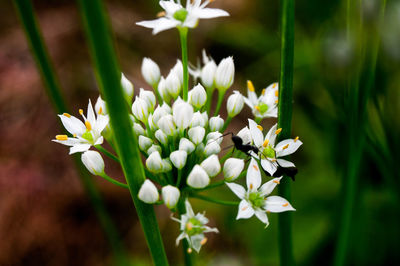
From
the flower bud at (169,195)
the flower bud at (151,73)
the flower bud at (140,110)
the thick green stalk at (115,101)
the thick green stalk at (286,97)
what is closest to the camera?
the thick green stalk at (115,101)

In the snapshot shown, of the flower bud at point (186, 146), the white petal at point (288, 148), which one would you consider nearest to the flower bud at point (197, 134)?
the flower bud at point (186, 146)

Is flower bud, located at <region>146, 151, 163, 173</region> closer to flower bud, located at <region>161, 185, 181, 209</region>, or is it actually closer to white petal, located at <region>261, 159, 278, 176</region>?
flower bud, located at <region>161, 185, 181, 209</region>

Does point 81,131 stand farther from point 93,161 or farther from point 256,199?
point 256,199

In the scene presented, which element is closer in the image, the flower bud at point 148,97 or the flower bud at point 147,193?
the flower bud at point 147,193

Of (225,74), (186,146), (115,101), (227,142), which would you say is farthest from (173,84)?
(227,142)

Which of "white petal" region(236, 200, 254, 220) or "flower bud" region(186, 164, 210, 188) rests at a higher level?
"flower bud" region(186, 164, 210, 188)

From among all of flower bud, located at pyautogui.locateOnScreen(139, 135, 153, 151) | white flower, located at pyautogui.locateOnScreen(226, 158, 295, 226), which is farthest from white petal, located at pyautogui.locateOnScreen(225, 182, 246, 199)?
flower bud, located at pyautogui.locateOnScreen(139, 135, 153, 151)

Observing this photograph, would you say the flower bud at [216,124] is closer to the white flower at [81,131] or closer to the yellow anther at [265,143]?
the yellow anther at [265,143]
